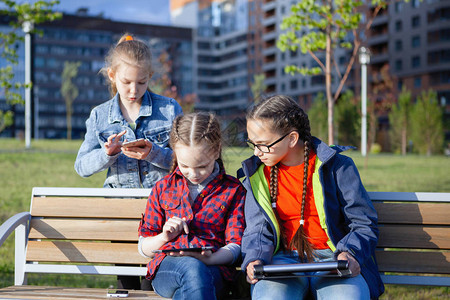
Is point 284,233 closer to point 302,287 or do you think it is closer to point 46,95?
point 302,287

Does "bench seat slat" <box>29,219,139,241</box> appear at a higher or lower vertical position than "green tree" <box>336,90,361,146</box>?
lower

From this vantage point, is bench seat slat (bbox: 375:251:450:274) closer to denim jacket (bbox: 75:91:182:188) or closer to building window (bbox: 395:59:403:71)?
denim jacket (bbox: 75:91:182:188)

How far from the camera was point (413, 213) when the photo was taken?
317 centimetres

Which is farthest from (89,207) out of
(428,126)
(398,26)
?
(398,26)

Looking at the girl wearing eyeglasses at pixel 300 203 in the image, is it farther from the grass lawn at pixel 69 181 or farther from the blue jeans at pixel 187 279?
the grass lawn at pixel 69 181

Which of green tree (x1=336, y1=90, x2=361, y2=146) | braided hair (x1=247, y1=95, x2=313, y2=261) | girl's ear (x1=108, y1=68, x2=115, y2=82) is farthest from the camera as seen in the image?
green tree (x1=336, y1=90, x2=361, y2=146)

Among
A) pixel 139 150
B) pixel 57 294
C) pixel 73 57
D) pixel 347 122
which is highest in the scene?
pixel 73 57

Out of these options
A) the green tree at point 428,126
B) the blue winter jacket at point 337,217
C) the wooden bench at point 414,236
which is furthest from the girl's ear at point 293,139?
the green tree at point 428,126

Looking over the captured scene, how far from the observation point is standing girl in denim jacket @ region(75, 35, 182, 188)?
10.4 feet

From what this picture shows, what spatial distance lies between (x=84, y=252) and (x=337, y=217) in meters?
1.52

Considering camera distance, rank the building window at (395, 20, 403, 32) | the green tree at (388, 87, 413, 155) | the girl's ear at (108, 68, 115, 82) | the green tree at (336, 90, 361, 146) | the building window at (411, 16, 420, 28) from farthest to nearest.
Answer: the building window at (395, 20, 403, 32), the building window at (411, 16, 420, 28), the green tree at (388, 87, 413, 155), the green tree at (336, 90, 361, 146), the girl's ear at (108, 68, 115, 82)

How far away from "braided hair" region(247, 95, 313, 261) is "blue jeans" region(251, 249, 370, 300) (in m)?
0.15

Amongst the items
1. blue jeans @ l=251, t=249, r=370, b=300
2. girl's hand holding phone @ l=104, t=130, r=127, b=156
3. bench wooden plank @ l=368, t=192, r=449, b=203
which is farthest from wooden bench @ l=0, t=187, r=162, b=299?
bench wooden plank @ l=368, t=192, r=449, b=203

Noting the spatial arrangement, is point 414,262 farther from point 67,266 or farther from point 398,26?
point 398,26
